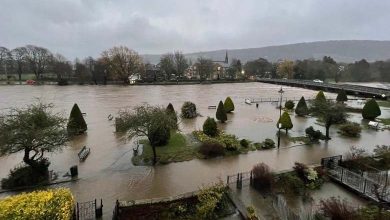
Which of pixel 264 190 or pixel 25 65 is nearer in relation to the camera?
pixel 264 190

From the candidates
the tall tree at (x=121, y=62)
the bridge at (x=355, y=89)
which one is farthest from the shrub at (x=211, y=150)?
the tall tree at (x=121, y=62)

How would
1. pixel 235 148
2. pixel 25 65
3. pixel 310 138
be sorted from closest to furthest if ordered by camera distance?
pixel 235 148 → pixel 310 138 → pixel 25 65

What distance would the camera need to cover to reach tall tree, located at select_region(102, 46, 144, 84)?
82.2 m

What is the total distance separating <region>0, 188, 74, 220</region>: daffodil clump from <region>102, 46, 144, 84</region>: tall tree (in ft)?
246

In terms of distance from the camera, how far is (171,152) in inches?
744

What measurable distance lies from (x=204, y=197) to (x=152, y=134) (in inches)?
249

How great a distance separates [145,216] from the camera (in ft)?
36.0

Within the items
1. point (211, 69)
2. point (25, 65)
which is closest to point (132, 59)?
point (211, 69)

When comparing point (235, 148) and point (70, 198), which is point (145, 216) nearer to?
point (70, 198)

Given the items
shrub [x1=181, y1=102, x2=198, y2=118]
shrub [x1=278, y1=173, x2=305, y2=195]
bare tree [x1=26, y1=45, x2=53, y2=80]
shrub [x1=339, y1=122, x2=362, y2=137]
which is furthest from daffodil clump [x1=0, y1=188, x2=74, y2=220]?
bare tree [x1=26, y1=45, x2=53, y2=80]

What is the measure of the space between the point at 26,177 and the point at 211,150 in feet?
32.9

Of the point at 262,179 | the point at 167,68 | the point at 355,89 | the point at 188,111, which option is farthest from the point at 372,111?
the point at 167,68

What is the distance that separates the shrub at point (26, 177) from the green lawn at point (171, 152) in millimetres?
4694

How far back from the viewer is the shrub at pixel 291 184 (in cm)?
1338
